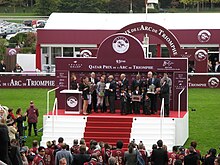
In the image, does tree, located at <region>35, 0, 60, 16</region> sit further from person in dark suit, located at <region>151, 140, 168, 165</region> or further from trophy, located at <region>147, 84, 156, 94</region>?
person in dark suit, located at <region>151, 140, 168, 165</region>

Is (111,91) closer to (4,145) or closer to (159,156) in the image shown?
(159,156)

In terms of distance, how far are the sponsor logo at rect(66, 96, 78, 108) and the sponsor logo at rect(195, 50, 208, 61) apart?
62.3ft

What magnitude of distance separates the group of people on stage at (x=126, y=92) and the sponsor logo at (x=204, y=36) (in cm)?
2022

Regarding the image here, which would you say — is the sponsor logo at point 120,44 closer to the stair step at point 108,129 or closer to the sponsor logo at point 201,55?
the stair step at point 108,129

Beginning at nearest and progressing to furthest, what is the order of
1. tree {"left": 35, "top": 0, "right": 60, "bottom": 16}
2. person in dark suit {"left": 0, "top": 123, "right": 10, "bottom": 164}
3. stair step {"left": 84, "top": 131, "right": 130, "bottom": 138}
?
1. person in dark suit {"left": 0, "top": 123, "right": 10, "bottom": 164}
2. stair step {"left": 84, "top": 131, "right": 130, "bottom": 138}
3. tree {"left": 35, "top": 0, "right": 60, "bottom": 16}

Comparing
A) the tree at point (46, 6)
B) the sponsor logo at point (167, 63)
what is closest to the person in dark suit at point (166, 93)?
the sponsor logo at point (167, 63)

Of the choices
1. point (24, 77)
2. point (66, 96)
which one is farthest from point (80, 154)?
point (24, 77)

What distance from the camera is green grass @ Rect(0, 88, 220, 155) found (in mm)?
31656

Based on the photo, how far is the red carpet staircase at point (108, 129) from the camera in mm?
30156

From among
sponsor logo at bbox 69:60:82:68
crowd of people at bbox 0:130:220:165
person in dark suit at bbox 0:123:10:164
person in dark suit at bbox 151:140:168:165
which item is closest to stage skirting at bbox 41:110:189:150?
sponsor logo at bbox 69:60:82:68

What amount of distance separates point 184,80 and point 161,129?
3205mm

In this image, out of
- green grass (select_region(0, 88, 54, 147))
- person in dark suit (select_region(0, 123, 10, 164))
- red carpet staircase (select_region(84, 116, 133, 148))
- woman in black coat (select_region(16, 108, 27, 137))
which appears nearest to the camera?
person in dark suit (select_region(0, 123, 10, 164))

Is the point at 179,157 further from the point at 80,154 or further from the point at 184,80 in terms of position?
the point at 184,80

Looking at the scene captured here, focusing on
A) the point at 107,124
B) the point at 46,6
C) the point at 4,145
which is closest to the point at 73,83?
the point at 107,124
